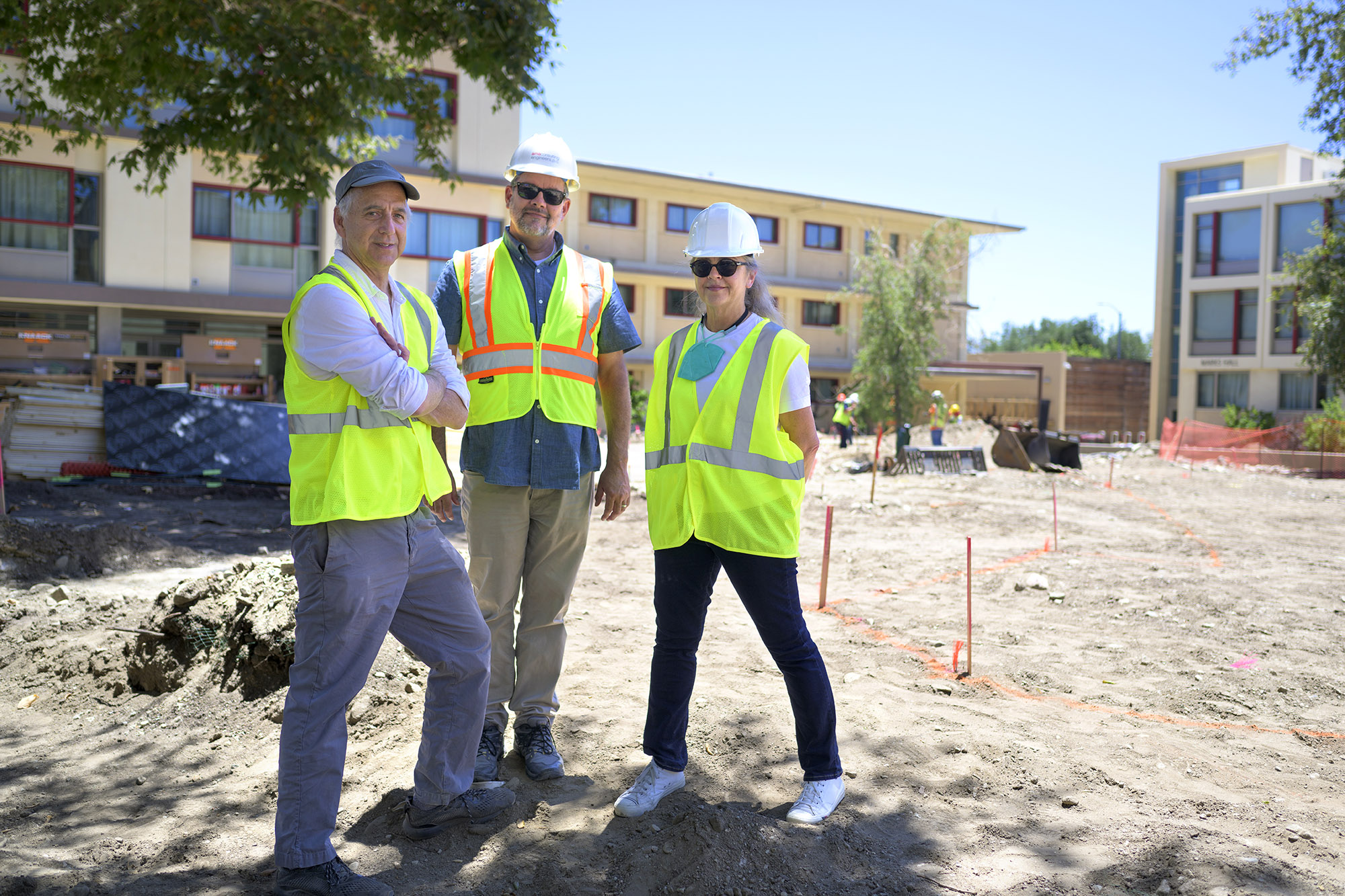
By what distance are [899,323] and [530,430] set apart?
866 inches

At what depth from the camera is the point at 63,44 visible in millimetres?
10297

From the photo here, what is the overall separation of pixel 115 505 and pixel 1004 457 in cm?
1787

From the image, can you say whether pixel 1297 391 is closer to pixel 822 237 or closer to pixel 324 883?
pixel 822 237

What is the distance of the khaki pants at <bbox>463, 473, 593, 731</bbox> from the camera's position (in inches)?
148

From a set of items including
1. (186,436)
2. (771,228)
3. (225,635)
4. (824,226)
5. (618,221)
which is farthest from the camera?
(824,226)

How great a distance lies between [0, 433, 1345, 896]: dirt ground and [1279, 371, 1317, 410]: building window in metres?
32.4

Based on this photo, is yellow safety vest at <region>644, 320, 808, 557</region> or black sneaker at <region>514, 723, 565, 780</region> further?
black sneaker at <region>514, 723, 565, 780</region>

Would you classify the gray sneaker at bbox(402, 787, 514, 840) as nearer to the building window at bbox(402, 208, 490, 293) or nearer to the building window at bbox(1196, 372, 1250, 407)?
the building window at bbox(402, 208, 490, 293)

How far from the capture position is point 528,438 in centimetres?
371

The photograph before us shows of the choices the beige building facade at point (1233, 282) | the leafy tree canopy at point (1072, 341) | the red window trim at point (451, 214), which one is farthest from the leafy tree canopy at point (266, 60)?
the leafy tree canopy at point (1072, 341)

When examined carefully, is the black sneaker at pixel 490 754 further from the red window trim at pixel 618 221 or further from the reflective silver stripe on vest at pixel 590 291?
the red window trim at pixel 618 221

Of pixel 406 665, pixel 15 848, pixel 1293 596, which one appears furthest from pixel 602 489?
pixel 1293 596

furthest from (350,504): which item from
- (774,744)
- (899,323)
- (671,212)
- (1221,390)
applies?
(1221,390)

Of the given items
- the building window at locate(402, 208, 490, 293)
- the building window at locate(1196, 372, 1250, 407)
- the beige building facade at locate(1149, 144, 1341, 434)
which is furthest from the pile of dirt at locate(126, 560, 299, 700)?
the building window at locate(1196, 372, 1250, 407)
